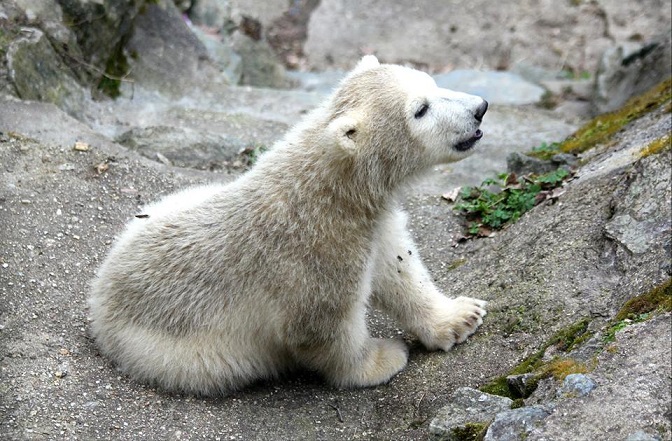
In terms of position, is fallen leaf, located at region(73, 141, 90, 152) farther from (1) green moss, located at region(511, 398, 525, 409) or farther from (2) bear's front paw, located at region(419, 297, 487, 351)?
(1) green moss, located at region(511, 398, 525, 409)

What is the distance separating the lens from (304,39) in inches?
669

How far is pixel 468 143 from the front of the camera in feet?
19.7

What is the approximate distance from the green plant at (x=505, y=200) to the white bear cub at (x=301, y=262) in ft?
5.77

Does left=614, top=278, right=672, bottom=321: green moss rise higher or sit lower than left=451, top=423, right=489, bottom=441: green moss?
higher

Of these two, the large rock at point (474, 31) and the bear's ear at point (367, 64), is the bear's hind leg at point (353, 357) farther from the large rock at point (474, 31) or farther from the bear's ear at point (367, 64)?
the large rock at point (474, 31)

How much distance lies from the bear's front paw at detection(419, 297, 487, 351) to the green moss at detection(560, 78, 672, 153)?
298 cm

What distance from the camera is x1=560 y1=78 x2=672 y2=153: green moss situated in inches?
342

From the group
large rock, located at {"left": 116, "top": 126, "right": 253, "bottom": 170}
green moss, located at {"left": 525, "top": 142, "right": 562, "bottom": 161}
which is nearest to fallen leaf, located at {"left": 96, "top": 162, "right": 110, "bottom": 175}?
large rock, located at {"left": 116, "top": 126, "right": 253, "bottom": 170}

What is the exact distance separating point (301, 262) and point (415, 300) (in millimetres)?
1132

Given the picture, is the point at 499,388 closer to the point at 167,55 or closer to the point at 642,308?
the point at 642,308

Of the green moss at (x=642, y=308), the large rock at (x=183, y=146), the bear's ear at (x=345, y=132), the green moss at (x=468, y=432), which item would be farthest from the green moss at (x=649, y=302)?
the large rock at (x=183, y=146)

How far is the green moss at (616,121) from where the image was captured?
8695 mm

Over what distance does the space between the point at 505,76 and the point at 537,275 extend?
26.7 feet

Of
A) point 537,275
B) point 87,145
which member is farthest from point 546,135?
point 87,145
